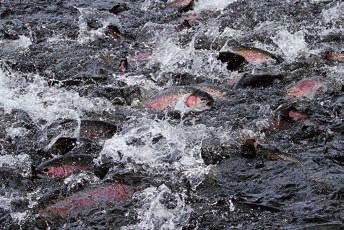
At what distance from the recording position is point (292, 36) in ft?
23.4

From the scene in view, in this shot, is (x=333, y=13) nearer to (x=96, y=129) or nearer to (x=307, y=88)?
(x=307, y=88)

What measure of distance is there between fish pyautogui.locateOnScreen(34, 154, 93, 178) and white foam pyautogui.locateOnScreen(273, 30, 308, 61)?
2.85 metres

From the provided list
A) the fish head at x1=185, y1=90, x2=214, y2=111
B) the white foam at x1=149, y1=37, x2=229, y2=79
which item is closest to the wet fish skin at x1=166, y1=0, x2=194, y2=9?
the white foam at x1=149, y1=37, x2=229, y2=79

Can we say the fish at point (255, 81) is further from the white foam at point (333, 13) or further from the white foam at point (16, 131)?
the white foam at point (16, 131)

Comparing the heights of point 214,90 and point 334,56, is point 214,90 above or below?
below

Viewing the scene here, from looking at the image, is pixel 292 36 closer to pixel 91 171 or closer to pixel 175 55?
pixel 175 55

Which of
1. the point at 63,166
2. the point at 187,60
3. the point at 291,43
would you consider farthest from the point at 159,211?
the point at 291,43

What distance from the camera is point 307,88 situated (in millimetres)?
5961

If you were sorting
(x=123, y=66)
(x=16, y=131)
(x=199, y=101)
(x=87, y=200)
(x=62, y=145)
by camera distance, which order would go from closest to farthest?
(x=87, y=200), (x=62, y=145), (x=16, y=131), (x=199, y=101), (x=123, y=66)

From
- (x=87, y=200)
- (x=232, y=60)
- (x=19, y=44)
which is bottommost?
(x=19, y=44)

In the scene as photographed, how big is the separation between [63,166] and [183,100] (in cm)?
149

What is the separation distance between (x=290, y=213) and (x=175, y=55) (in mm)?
3120

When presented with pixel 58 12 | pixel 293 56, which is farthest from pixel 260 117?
pixel 58 12

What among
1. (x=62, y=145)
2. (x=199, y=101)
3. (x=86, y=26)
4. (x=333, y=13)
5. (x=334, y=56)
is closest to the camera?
(x=62, y=145)
